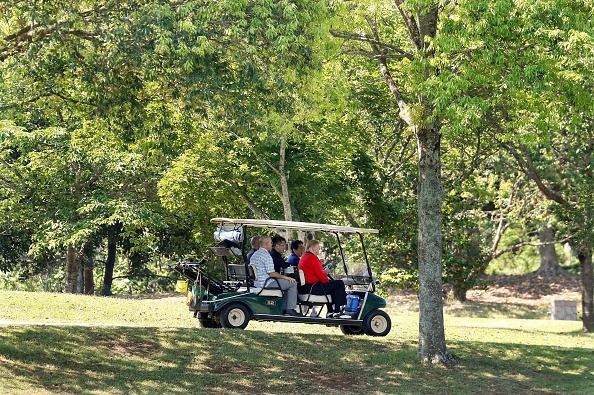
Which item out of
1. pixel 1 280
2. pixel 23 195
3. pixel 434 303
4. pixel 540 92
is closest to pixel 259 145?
pixel 23 195

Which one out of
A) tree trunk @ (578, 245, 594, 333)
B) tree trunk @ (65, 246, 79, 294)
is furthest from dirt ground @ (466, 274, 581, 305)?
tree trunk @ (65, 246, 79, 294)

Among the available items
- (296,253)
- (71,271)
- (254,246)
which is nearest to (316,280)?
(296,253)

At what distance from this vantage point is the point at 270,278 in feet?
52.7

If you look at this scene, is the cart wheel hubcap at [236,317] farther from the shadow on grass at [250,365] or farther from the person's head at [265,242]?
the person's head at [265,242]

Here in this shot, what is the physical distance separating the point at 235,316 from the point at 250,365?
1914 mm

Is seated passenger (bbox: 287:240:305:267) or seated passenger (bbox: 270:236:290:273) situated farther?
seated passenger (bbox: 287:240:305:267)

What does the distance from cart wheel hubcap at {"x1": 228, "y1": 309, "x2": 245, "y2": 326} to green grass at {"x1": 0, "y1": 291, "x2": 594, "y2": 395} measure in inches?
12.5

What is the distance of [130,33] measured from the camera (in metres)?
13.3

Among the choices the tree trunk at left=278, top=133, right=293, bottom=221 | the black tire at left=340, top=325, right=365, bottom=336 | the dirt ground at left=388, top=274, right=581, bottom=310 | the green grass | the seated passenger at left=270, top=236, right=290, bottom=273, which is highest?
the tree trunk at left=278, top=133, right=293, bottom=221

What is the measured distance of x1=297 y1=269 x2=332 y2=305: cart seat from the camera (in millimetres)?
16297

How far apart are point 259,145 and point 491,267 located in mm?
32559

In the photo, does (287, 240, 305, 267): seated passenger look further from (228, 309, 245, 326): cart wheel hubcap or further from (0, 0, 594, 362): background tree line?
(0, 0, 594, 362): background tree line

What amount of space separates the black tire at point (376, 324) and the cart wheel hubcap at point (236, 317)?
7.97ft

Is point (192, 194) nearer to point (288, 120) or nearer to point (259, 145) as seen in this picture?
point (259, 145)
